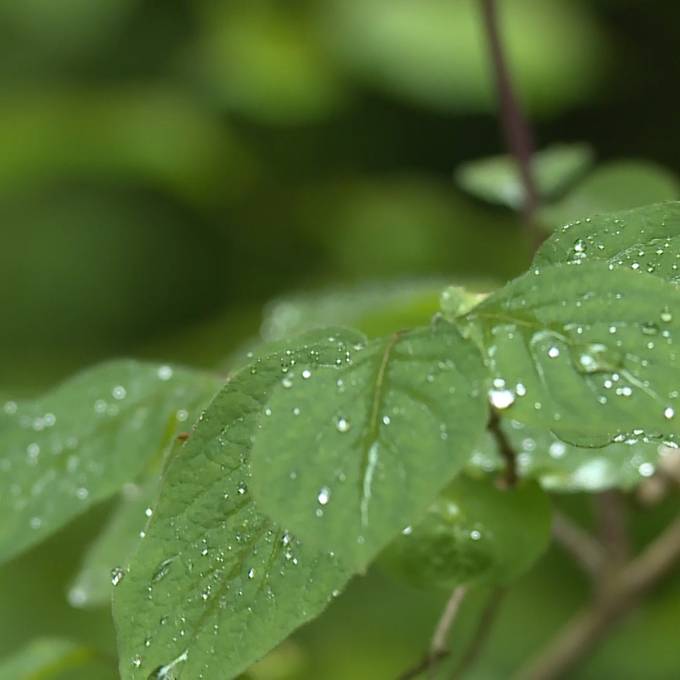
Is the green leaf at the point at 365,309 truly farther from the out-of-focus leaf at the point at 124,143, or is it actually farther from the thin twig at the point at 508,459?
the out-of-focus leaf at the point at 124,143

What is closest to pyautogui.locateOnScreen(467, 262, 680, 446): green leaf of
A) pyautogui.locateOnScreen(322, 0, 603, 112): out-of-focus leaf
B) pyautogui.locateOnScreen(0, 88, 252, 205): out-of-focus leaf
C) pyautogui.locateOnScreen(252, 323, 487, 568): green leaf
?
pyautogui.locateOnScreen(252, 323, 487, 568): green leaf

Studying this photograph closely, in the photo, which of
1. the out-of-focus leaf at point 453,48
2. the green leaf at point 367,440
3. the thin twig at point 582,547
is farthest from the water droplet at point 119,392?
the out-of-focus leaf at point 453,48

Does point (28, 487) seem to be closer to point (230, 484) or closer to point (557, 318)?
point (230, 484)

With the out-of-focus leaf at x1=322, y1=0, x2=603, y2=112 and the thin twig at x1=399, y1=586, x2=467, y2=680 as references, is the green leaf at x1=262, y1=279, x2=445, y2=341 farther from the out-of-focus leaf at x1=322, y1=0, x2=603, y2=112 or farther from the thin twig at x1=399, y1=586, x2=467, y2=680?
the out-of-focus leaf at x1=322, y1=0, x2=603, y2=112

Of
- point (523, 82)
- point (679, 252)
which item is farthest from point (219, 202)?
point (679, 252)

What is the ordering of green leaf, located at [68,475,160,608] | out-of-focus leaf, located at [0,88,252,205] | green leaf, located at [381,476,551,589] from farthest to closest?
out-of-focus leaf, located at [0,88,252,205]
green leaf, located at [68,475,160,608]
green leaf, located at [381,476,551,589]

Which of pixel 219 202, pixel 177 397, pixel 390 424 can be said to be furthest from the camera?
pixel 219 202
